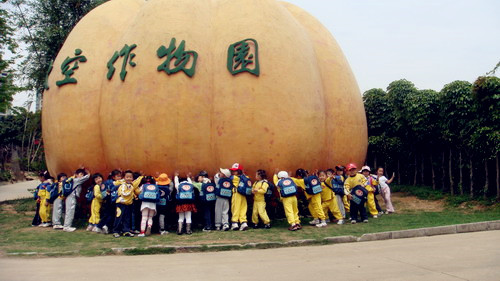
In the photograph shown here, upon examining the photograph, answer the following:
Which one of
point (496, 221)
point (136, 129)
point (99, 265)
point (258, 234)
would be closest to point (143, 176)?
point (136, 129)

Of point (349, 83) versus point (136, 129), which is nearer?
point (136, 129)

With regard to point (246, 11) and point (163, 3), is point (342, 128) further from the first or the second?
point (163, 3)

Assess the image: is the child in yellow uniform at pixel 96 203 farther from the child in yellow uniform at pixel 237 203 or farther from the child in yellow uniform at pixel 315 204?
the child in yellow uniform at pixel 315 204

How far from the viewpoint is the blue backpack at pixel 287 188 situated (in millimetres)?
8703

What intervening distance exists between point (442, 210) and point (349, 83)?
4.08 m

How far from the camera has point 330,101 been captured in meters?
10.4

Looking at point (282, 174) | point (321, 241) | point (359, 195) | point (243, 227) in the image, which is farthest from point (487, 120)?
point (243, 227)

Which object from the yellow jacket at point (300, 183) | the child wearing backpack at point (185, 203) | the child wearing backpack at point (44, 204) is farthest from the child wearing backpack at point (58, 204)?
the yellow jacket at point (300, 183)

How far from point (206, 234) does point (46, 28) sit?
11.2m

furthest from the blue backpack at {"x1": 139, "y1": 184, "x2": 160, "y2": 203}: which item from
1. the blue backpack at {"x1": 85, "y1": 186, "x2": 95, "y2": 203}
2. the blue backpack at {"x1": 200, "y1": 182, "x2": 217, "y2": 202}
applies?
the blue backpack at {"x1": 85, "y1": 186, "x2": 95, "y2": 203}

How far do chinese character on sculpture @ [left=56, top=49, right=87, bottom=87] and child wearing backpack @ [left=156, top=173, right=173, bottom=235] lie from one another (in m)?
3.45

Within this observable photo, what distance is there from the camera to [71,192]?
9.48m

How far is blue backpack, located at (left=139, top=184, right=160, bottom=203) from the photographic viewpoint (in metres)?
8.44

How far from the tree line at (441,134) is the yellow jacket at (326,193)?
4.42m
